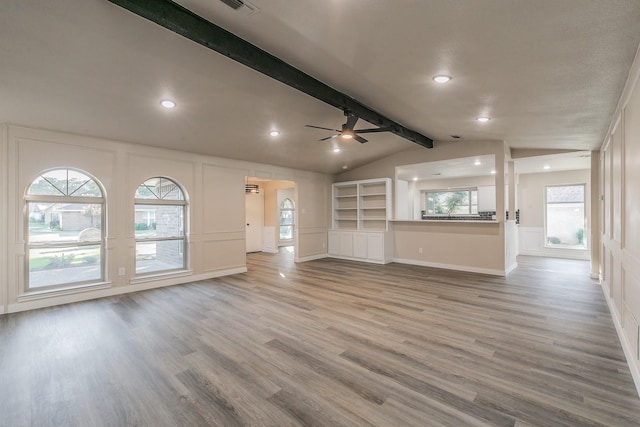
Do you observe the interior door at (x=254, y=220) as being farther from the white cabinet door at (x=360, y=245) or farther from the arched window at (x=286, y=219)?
the white cabinet door at (x=360, y=245)

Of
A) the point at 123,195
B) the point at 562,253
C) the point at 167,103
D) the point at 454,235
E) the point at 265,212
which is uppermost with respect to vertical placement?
the point at 167,103

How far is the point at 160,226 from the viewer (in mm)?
5508

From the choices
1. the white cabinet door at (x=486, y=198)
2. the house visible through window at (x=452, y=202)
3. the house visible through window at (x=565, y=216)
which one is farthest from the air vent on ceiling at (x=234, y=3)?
the house visible through window at (x=565, y=216)

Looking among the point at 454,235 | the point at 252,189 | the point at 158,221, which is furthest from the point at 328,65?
the point at 252,189

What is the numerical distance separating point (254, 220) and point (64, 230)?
5.87 metres

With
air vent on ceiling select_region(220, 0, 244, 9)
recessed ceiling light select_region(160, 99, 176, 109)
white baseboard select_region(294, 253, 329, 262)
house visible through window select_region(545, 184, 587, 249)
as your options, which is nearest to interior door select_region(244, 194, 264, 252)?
white baseboard select_region(294, 253, 329, 262)

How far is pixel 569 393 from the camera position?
2086mm

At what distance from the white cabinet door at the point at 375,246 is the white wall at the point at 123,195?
8.87 ft

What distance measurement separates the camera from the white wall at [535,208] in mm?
8125

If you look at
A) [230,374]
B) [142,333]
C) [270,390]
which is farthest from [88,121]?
[270,390]

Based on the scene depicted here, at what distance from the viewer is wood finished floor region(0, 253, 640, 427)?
1921 mm

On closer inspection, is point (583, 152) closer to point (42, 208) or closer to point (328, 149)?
point (328, 149)

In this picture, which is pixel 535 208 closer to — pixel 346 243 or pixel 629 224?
pixel 346 243

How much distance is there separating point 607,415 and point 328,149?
5430 mm
